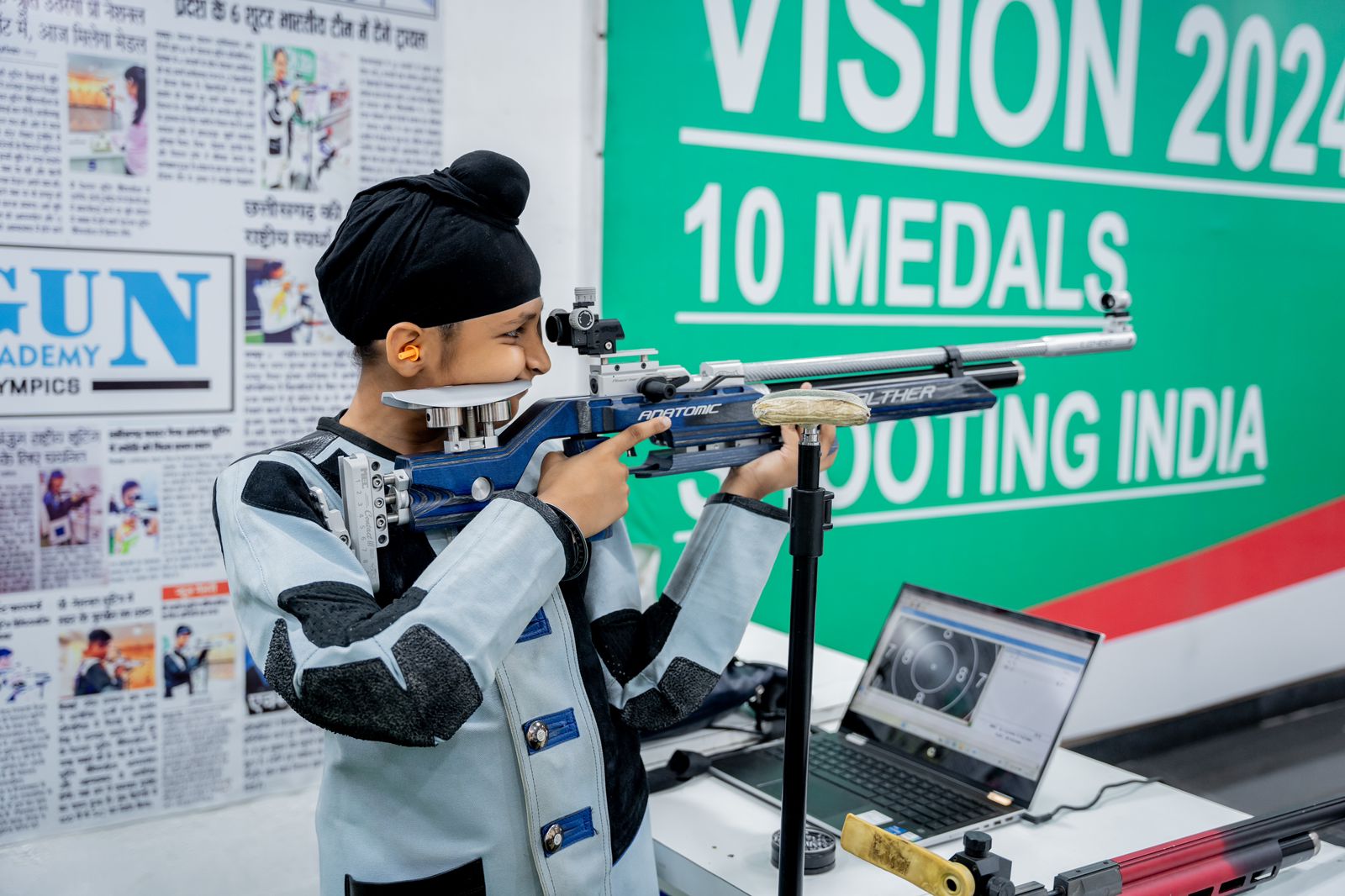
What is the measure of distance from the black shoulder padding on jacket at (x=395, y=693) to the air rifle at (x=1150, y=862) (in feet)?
1.30

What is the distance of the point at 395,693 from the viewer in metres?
0.78

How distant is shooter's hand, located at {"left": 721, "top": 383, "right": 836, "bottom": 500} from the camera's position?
1.18 metres

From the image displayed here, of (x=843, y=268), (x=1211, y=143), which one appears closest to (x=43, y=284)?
(x=843, y=268)

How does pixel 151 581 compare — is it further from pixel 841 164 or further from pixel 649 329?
pixel 841 164

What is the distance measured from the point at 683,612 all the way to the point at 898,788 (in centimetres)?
41

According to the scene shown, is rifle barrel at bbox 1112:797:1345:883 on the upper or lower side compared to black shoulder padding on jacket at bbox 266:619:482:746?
lower

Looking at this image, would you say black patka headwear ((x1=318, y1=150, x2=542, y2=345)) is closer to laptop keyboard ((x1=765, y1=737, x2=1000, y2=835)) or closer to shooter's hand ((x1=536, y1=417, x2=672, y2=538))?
shooter's hand ((x1=536, y1=417, x2=672, y2=538))

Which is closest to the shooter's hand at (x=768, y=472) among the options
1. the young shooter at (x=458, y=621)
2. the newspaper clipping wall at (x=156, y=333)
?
the young shooter at (x=458, y=621)

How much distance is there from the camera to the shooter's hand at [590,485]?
3.10 ft

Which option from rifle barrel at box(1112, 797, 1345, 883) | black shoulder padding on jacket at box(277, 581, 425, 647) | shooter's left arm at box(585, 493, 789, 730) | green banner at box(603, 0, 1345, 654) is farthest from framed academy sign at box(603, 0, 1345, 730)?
black shoulder padding on jacket at box(277, 581, 425, 647)

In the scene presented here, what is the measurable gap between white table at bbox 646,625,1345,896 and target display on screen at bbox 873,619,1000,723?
0.13 metres

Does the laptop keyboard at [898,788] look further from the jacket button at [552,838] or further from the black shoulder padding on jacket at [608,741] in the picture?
the jacket button at [552,838]

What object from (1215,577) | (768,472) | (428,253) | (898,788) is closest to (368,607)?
(428,253)

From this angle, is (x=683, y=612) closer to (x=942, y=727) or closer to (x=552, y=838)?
(x=552, y=838)
